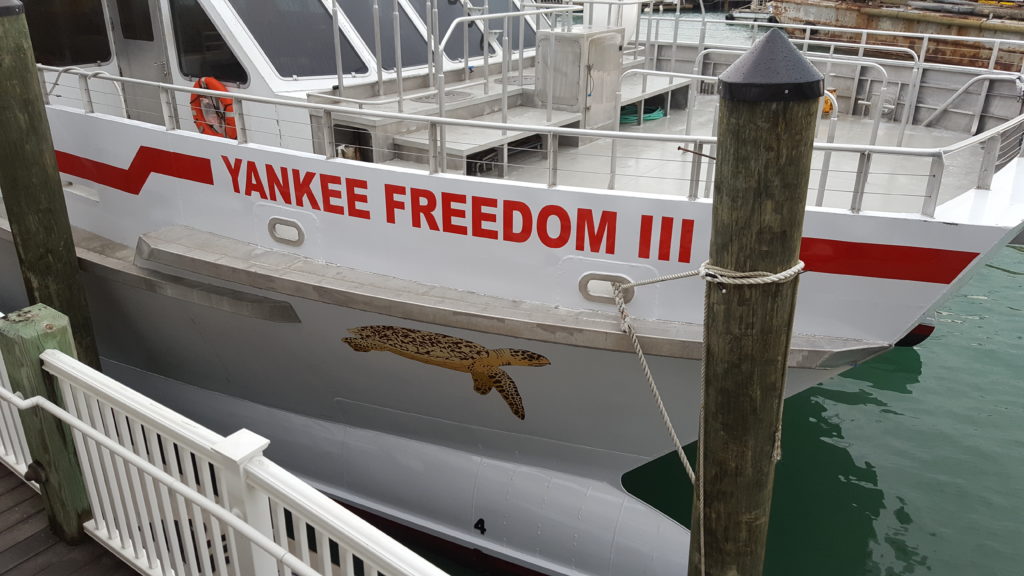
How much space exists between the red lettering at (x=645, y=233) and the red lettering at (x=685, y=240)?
0.16 meters

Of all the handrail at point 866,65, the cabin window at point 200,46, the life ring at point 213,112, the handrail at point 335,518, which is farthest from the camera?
the cabin window at point 200,46

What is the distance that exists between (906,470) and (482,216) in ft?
14.2

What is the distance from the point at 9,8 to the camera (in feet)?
16.3

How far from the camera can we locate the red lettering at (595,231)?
13.7 feet

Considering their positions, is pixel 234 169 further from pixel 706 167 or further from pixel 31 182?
pixel 706 167

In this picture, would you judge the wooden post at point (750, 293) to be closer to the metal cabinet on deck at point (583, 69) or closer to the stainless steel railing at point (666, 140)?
the stainless steel railing at point (666, 140)

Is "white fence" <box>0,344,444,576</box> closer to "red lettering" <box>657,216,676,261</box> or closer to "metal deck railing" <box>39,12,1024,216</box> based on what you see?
"metal deck railing" <box>39,12,1024,216</box>

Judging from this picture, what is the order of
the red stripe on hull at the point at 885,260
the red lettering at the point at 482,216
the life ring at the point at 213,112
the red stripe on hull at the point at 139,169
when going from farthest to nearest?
the life ring at the point at 213,112, the red stripe on hull at the point at 139,169, the red lettering at the point at 482,216, the red stripe on hull at the point at 885,260

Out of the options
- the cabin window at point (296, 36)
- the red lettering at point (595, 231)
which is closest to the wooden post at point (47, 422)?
the red lettering at point (595, 231)

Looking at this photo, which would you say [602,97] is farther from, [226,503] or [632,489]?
[226,503]

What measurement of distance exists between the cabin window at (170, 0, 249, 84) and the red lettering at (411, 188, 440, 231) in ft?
6.94

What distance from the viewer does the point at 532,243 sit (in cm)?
433

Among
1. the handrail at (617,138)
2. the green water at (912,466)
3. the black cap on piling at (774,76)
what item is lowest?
the green water at (912,466)

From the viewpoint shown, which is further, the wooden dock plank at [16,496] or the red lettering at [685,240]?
the red lettering at [685,240]
